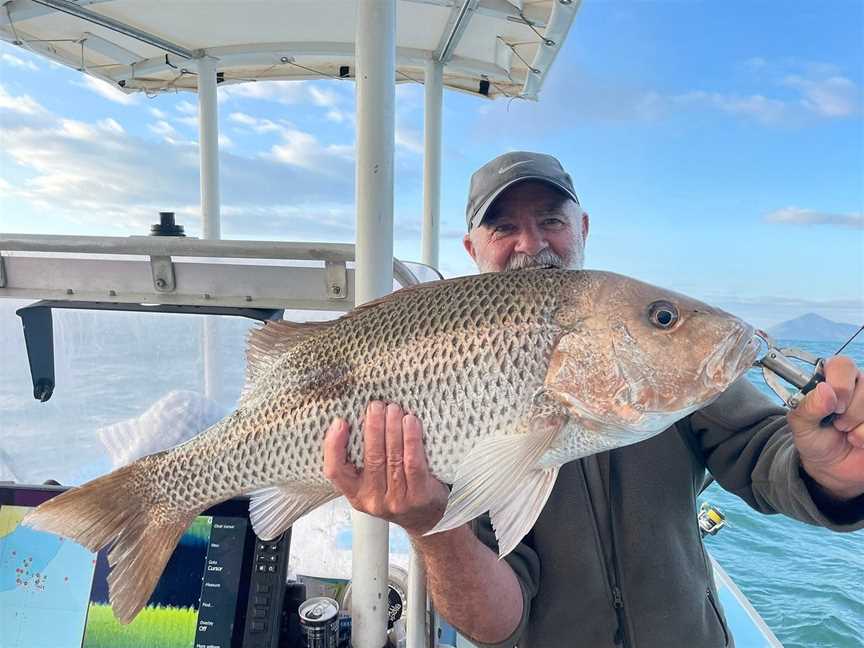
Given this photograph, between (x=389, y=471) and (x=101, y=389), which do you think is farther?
(x=101, y=389)

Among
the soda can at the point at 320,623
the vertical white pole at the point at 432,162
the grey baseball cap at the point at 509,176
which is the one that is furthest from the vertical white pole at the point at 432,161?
the soda can at the point at 320,623

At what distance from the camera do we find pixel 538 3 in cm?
325

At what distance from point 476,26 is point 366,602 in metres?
3.54

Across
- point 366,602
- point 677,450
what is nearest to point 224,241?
point 366,602

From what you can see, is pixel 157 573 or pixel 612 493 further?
pixel 612 493

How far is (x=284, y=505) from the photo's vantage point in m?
1.32

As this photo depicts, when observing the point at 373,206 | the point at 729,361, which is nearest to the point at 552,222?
the point at 373,206

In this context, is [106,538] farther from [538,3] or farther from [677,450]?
[538,3]

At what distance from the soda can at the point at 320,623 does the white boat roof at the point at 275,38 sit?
3118mm

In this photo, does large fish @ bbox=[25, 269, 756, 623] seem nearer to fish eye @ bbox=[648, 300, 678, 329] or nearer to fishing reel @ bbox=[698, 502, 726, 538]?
fish eye @ bbox=[648, 300, 678, 329]

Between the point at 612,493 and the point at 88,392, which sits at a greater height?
the point at 88,392

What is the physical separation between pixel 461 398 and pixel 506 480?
19 centimetres

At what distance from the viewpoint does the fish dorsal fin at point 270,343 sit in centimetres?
140

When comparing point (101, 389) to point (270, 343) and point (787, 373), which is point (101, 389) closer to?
point (270, 343)
